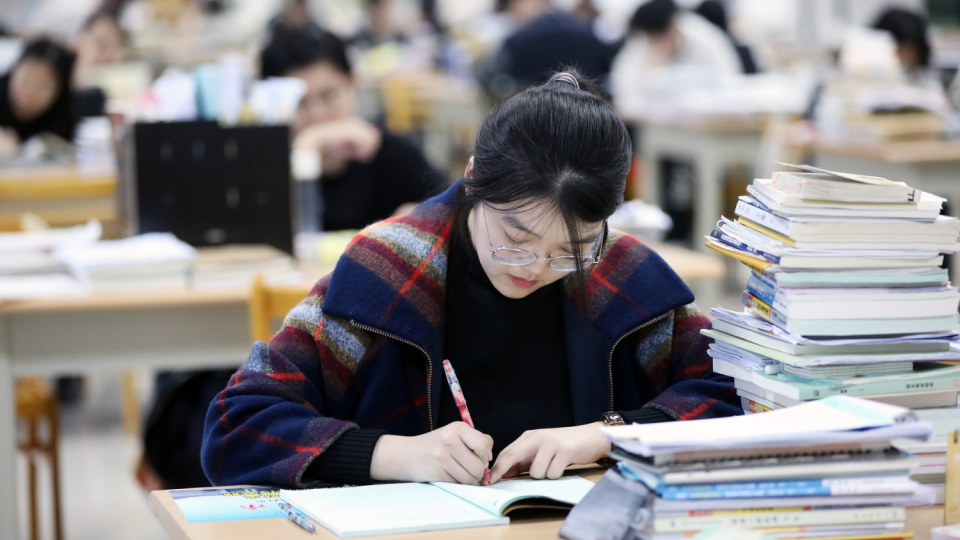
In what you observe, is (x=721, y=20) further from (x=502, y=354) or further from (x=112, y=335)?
(x=502, y=354)

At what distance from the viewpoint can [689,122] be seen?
5.51m

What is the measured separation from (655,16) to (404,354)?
5155 mm

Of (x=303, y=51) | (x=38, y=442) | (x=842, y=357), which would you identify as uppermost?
(x=303, y=51)

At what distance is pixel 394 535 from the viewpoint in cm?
115

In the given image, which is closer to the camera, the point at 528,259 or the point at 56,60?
the point at 528,259

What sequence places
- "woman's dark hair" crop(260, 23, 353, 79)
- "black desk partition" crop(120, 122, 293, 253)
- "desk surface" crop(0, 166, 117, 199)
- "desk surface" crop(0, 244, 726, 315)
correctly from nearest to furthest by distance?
"desk surface" crop(0, 244, 726, 315)
"black desk partition" crop(120, 122, 293, 253)
"woman's dark hair" crop(260, 23, 353, 79)
"desk surface" crop(0, 166, 117, 199)

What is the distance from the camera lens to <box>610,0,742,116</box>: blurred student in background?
624 centimetres

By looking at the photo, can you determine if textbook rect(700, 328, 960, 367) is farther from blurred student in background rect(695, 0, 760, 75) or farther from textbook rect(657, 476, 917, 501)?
blurred student in background rect(695, 0, 760, 75)

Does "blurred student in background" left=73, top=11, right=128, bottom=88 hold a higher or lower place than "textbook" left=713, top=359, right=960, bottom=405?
higher

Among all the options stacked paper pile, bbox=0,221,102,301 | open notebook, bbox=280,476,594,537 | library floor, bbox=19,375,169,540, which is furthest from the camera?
library floor, bbox=19,375,169,540

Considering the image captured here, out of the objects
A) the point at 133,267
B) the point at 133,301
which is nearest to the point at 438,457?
the point at 133,301

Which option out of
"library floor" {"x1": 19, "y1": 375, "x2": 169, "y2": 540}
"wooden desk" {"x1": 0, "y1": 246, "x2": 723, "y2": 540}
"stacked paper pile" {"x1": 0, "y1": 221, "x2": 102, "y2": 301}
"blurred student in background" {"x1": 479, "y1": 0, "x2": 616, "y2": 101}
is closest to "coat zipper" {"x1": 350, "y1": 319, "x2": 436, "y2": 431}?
"wooden desk" {"x1": 0, "y1": 246, "x2": 723, "y2": 540}

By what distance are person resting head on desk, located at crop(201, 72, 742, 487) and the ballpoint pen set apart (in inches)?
3.4

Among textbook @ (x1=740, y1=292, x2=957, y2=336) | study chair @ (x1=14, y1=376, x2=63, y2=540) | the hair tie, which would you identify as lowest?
study chair @ (x1=14, y1=376, x2=63, y2=540)
